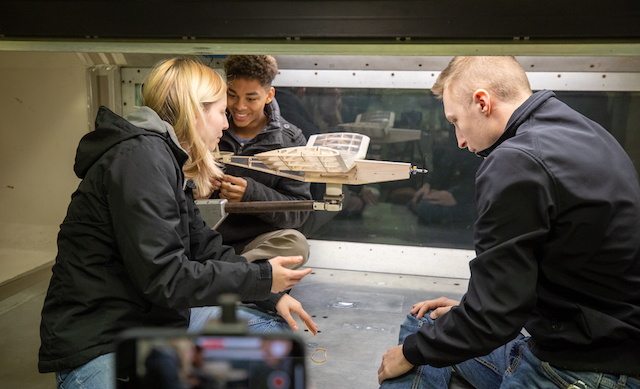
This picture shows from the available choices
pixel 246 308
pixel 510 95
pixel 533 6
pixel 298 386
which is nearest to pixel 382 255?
pixel 246 308

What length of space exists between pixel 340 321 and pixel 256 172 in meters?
0.94

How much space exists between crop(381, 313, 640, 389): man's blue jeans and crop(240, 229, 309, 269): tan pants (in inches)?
45.0

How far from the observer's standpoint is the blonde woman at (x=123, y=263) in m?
1.24

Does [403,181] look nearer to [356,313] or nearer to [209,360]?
[356,313]

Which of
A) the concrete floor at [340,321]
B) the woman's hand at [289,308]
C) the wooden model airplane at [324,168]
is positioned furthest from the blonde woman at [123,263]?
the wooden model airplane at [324,168]

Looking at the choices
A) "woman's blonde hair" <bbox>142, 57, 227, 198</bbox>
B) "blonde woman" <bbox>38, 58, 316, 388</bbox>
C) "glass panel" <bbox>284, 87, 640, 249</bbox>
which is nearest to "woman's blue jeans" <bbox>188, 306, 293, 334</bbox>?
"blonde woman" <bbox>38, 58, 316, 388</bbox>

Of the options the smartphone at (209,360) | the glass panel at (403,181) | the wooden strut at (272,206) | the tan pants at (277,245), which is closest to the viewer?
the smartphone at (209,360)

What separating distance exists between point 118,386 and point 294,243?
2.21m

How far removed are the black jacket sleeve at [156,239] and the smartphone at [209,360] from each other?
0.68 metres

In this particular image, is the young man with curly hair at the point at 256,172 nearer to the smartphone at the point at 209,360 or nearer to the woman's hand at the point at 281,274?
the woman's hand at the point at 281,274

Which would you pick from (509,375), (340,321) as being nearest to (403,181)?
(340,321)

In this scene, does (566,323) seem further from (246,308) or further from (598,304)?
(246,308)

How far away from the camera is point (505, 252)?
3.92 feet

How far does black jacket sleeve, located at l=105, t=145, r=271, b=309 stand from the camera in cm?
123
